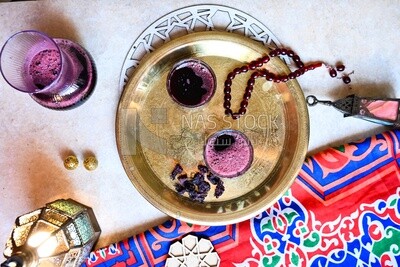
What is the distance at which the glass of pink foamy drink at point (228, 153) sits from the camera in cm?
111

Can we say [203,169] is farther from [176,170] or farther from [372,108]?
[372,108]

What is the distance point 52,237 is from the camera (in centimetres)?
101

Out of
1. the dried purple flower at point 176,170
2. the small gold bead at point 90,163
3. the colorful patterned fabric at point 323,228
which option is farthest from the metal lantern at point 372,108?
the small gold bead at point 90,163

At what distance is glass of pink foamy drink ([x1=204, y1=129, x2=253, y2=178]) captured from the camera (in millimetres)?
1111

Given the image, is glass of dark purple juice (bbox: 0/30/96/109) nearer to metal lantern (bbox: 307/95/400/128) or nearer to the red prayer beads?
the red prayer beads

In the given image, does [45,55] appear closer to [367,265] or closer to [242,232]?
[242,232]

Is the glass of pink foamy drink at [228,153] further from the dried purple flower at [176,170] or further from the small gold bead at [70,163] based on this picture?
the small gold bead at [70,163]

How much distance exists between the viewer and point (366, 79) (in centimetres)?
115

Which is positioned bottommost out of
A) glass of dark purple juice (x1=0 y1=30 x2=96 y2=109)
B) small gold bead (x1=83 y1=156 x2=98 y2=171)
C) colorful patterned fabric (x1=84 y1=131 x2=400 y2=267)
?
colorful patterned fabric (x1=84 y1=131 x2=400 y2=267)

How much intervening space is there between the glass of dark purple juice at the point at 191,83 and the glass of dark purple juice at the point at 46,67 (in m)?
0.19

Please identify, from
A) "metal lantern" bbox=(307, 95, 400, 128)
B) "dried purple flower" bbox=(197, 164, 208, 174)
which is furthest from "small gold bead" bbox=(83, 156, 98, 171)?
"metal lantern" bbox=(307, 95, 400, 128)

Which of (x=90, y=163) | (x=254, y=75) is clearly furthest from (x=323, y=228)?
(x=90, y=163)

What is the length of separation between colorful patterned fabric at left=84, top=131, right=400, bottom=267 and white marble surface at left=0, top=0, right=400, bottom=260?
0.04 m

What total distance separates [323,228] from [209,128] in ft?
1.10
